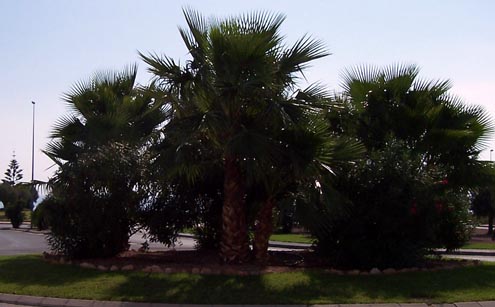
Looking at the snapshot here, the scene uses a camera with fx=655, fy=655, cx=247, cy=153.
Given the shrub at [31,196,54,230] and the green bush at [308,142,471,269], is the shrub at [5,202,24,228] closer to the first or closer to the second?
the shrub at [31,196,54,230]

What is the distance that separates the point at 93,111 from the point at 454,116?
8.77 meters

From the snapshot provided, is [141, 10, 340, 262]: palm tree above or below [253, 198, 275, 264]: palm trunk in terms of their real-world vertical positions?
above

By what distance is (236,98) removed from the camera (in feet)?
39.9

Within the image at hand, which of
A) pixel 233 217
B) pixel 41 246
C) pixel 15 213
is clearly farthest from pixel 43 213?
pixel 15 213

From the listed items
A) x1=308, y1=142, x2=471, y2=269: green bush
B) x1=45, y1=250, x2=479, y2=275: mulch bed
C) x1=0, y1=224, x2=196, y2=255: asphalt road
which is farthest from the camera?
x1=0, y1=224, x2=196, y2=255: asphalt road

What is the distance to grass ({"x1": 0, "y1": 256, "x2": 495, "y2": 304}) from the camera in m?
10.0

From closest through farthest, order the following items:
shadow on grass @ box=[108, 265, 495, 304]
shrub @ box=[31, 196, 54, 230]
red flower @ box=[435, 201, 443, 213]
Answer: shadow on grass @ box=[108, 265, 495, 304] < red flower @ box=[435, 201, 443, 213] < shrub @ box=[31, 196, 54, 230]

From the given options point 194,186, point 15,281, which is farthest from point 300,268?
point 15,281

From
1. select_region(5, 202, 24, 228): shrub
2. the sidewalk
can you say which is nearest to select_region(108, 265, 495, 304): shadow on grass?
the sidewalk

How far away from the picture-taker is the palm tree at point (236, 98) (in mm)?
12055

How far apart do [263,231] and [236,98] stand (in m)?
2.99

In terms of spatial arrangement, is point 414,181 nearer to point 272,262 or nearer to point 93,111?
point 272,262

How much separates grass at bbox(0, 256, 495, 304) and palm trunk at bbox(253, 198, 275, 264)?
5.48 ft

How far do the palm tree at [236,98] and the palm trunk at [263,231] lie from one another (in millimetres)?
419
